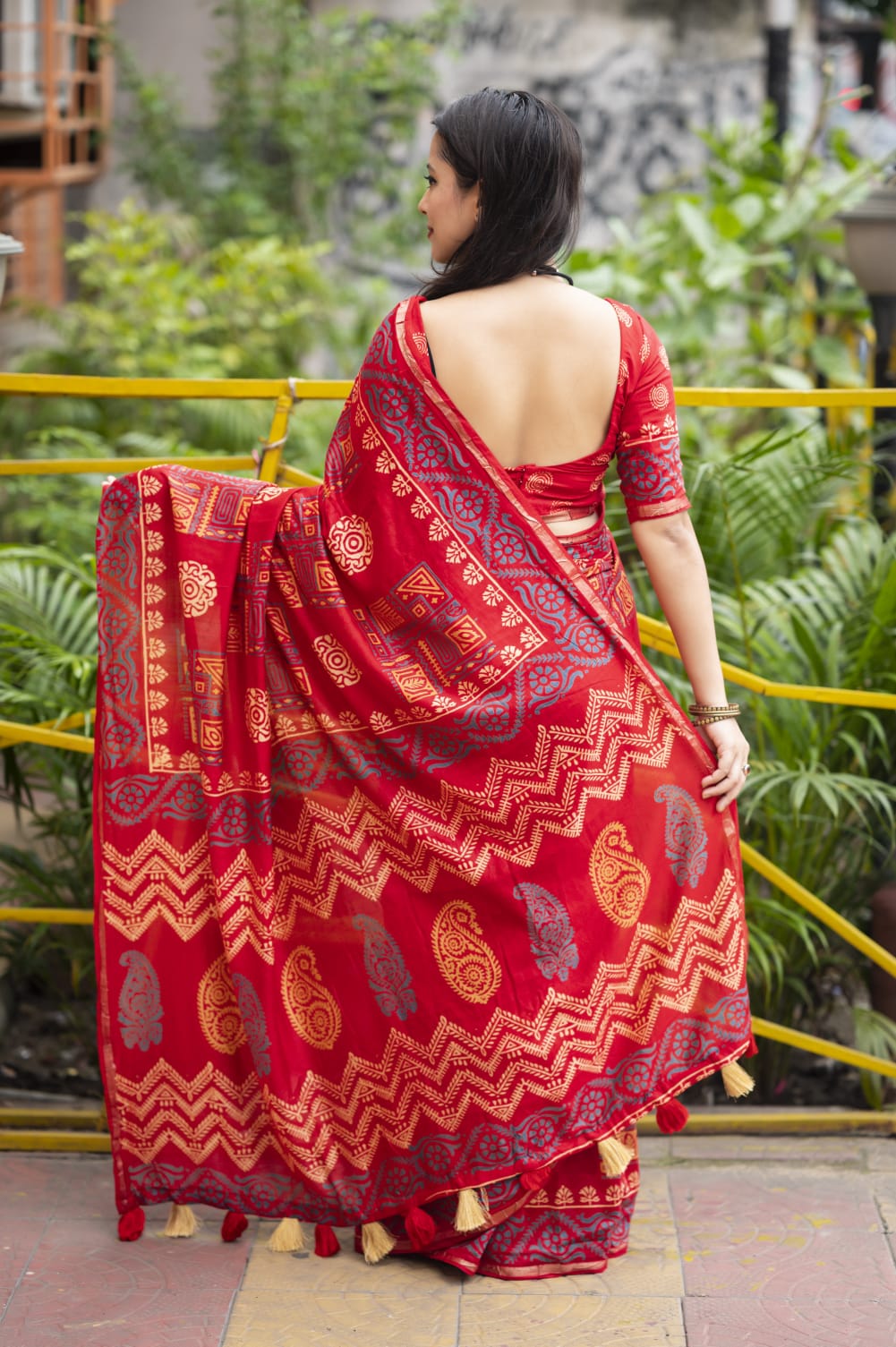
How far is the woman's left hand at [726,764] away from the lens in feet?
8.58

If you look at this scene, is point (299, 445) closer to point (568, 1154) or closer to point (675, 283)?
point (675, 283)

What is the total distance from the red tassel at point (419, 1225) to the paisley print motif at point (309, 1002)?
1.01 feet

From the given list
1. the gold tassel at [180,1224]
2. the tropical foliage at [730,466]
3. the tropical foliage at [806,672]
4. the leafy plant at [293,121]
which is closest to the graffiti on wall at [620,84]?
the tropical foliage at [730,466]

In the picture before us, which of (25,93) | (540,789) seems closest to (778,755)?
(540,789)

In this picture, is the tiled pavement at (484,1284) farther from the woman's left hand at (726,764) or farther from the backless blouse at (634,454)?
the backless blouse at (634,454)

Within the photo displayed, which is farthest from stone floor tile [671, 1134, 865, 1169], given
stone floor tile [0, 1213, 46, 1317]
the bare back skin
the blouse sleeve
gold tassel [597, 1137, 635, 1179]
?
the bare back skin

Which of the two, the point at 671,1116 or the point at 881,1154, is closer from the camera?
the point at 671,1116

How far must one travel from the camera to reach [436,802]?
2584 millimetres

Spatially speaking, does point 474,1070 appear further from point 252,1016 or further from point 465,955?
point 252,1016

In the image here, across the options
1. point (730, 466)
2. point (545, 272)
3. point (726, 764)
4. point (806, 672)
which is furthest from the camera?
point (806, 672)

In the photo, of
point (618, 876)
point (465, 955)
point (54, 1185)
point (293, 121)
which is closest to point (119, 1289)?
point (54, 1185)

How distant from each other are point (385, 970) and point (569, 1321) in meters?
0.63

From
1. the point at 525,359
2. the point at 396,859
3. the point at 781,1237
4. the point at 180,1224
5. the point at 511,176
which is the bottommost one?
the point at 180,1224

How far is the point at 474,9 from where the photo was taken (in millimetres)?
9656
